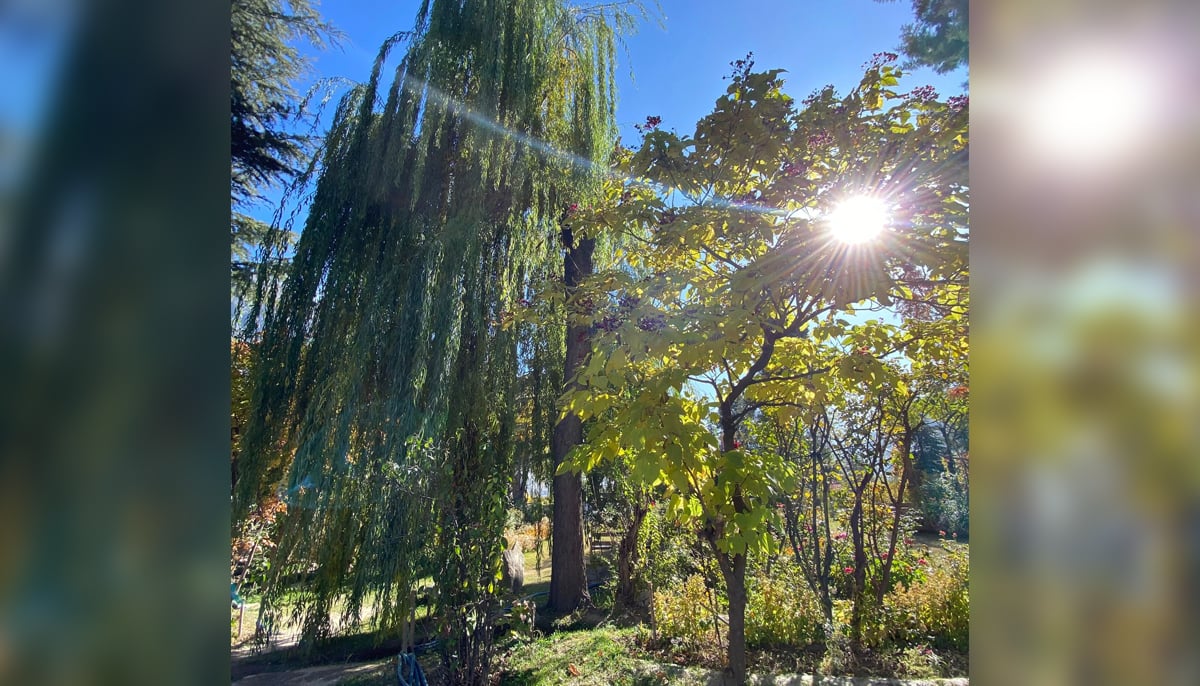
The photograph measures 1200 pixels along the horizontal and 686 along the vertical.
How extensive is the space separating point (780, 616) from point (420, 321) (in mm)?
3036

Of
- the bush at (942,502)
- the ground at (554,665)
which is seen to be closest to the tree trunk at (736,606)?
the ground at (554,665)

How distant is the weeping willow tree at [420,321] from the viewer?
2.88 m

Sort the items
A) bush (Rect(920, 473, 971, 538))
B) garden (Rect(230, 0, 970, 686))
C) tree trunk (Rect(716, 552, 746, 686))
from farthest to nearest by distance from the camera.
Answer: bush (Rect(920, 473, 971, 538)), tree trunk (Rect(716, 552, 746, 686)), garden (Rect(230, 0, 970, 686))

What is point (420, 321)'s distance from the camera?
3205 millimetres

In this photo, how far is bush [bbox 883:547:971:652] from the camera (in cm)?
321

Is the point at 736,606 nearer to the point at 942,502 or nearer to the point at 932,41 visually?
the point at 932,41

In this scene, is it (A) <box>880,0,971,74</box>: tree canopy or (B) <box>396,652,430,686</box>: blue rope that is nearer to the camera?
(A) <box>880,0,971,74</box>: tree canopy

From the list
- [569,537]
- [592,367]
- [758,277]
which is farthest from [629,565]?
[758,277]

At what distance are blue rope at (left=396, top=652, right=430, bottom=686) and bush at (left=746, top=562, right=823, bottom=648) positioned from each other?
6.56 ft

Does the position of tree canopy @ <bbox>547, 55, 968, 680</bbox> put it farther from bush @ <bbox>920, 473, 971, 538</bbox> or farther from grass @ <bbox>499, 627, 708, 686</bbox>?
bush @ <bbox>920, 473, 971, 538</bbox>

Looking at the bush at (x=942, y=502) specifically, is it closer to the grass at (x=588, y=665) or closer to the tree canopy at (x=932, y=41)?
the grass at (x=588, y=665)
